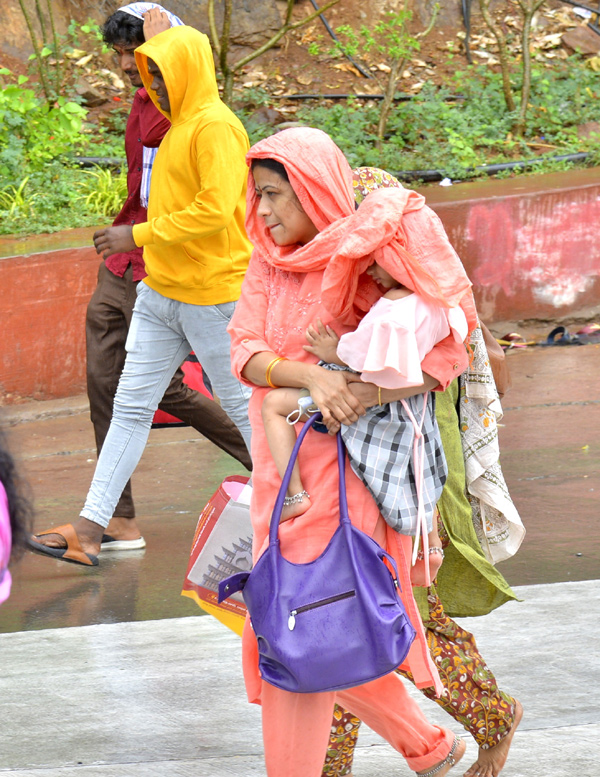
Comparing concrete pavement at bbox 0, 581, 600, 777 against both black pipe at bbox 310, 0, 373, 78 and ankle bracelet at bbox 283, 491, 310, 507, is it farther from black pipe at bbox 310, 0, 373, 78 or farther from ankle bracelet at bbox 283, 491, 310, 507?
black pipe at bbox 310, 0, 373, 78

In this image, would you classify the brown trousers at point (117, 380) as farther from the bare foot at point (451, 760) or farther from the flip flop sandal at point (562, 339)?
the flip flop sandal at point (562, 339)

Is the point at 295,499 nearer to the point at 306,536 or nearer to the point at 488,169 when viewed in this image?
the point at 306,536

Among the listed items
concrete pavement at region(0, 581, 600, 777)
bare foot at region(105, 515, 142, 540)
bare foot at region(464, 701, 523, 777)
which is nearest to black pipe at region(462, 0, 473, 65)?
bare foot at region(105, 515, 142, 540)

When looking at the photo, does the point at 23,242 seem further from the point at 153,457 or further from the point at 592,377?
the point at 592,377

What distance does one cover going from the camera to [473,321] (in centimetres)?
272

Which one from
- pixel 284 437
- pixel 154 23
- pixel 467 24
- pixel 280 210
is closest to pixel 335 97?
pixel 467 24

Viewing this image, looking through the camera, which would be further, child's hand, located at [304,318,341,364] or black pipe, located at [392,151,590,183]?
black pipe, located at [392,151,590,183]

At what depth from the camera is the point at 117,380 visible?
511cm

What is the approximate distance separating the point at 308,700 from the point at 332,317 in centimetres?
87

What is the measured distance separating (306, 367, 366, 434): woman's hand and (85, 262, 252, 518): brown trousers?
2522 mm

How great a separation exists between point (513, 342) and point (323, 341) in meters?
6.10

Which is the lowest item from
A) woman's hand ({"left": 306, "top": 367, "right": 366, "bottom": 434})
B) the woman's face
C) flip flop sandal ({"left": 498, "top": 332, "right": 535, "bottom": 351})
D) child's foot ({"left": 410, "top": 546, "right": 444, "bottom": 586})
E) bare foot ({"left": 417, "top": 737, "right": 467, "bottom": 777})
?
flip flop sandal ({"left": 498, "top": 332, "right": 535, "bottom": 351})

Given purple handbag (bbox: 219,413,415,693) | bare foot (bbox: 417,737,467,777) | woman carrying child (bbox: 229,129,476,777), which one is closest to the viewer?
purple handbag (bbox: 219,413,415,693)

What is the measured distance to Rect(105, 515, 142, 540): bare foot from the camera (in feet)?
16.7
